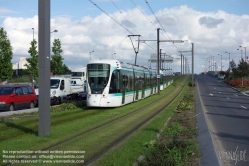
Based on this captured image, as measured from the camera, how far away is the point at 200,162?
374 inches

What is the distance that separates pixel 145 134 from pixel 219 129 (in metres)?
4.05

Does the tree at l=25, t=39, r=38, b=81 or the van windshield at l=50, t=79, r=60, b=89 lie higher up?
the tree at l=25, t=39, r=38, b=81

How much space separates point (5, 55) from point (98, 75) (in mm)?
20473

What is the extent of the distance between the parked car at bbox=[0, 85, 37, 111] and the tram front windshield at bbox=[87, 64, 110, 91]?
5.20 metres

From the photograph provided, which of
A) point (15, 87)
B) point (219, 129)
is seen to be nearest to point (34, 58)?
point (15, 87)

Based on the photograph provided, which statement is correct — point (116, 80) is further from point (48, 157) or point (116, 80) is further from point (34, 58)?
point (34, 58)

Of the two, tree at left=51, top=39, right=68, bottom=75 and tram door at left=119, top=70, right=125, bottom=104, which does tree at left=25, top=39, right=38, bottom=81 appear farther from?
tram door at left=119, top=70, right=125, bottom=104

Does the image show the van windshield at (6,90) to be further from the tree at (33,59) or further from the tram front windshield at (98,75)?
the tree at (33,59)

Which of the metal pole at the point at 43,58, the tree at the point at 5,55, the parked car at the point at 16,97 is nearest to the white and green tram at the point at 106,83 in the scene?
the parked car at the point at 16,97

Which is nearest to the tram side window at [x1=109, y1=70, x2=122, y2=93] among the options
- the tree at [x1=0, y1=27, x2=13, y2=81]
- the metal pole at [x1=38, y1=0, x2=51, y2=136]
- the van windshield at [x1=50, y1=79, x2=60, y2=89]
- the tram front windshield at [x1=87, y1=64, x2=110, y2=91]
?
the tram front windshield at [x1=87, y1=64, x2=110, y2=91]

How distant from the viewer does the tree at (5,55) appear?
42403 millimetres

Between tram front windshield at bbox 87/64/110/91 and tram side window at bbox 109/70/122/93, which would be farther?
tram side window at bbox 109/70/122/93

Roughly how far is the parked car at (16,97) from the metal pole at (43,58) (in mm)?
13614

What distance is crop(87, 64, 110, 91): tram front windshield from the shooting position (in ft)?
83.8
